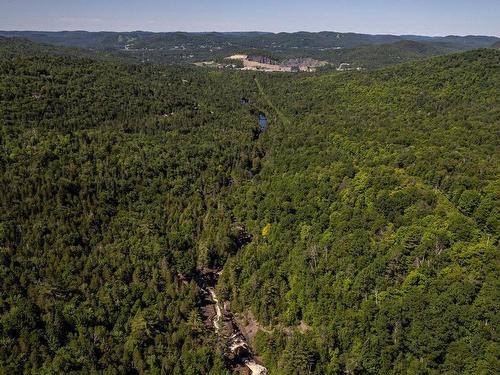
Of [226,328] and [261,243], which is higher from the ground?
[261,243]

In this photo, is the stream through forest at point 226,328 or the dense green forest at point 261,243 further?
the stream through forest at point 226,328

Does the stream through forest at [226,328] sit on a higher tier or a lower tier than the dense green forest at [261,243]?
lower

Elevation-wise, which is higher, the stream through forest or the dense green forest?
the dense green forest

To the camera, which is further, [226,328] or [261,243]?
[261,243]

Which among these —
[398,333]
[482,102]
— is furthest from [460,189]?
[482,102]

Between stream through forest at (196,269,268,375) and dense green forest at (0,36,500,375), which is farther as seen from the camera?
stream through forest at (196,269,268,375)
